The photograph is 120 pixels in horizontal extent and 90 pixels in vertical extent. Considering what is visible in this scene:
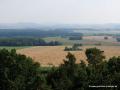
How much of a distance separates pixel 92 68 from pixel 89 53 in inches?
270

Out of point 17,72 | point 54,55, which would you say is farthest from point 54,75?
point 54,55

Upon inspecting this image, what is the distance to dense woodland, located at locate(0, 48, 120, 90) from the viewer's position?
97.0 feet

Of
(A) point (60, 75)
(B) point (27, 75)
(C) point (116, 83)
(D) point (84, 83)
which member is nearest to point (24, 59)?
(B) point (27, 75)

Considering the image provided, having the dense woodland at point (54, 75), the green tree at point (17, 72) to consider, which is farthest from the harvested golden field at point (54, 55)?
the dense woodland at point (54, 75)

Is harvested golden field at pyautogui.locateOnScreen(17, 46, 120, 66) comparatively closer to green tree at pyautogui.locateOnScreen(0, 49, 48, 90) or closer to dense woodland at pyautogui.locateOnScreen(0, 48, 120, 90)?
green tree at pyautogui.locateOnScreen(0, 49, 48, 90)

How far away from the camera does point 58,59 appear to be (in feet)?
205

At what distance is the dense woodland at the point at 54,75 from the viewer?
29562 millimetres

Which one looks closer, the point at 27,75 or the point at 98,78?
→ the point at 98,78

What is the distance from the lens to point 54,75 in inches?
1260

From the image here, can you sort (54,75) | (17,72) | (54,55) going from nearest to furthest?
1. (54,75)
2. (17,72)
3. (54,55)

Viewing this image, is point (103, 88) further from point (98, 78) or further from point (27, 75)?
point (27, 75)

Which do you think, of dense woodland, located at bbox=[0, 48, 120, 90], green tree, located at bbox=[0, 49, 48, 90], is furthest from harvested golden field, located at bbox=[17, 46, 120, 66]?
dense woodland, located at bbox=[0, 48, 120, 90]

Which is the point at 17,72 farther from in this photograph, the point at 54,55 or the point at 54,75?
the point at 54,55

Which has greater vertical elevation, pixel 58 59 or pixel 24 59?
pixel 24 59
